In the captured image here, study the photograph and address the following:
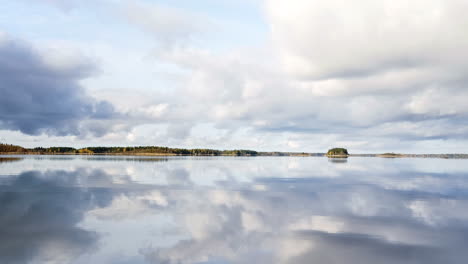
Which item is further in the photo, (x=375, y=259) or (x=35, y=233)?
(x=35, y=233)

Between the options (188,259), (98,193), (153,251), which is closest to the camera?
(188,259)

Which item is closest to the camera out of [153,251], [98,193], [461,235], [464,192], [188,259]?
[188,259]

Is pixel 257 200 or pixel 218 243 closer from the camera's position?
pixel 218 243

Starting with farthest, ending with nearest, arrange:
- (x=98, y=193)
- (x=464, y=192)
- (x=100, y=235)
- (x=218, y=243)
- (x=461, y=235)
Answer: (x=464, y=192) → (x=98, y=193) → (x=461, y=235) → (x=100, y=235) → (x=218, y=243)

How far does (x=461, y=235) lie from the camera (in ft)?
53.9

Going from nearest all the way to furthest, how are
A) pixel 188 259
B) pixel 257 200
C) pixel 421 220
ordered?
pixel 188 259
pixel 421 220
pixel 257 200

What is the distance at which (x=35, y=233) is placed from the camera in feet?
51.3

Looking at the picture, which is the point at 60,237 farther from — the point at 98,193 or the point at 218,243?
the point at 98,193

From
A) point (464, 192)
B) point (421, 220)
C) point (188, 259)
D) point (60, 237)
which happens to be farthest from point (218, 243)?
point (464, 192)

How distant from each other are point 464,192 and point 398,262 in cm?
2711

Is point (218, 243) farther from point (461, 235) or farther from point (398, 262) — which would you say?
point (461, 235)

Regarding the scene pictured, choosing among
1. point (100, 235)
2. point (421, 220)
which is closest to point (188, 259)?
point (100, 235)

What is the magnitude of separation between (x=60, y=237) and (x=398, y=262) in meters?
14.6

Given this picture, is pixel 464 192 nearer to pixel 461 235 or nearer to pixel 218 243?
pixel 461 235
